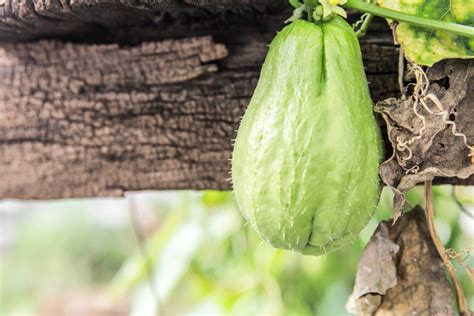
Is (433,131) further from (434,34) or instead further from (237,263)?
(237,263)

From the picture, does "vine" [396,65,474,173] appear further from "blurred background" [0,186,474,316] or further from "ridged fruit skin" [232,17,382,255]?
"blurred background" [0,186,474,316]

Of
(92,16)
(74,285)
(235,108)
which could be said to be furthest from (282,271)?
(74,285)

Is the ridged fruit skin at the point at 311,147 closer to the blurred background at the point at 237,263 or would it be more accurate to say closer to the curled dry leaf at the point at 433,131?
the curled dry leaf at the point at 433,131

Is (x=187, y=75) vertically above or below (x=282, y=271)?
above

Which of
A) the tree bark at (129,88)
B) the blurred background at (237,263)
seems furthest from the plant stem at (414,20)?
the blurred background at (237,263)

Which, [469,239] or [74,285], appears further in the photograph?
[74,285]

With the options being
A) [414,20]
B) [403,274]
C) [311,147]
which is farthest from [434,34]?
[403,274]

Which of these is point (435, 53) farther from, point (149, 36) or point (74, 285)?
point (74, 285)
